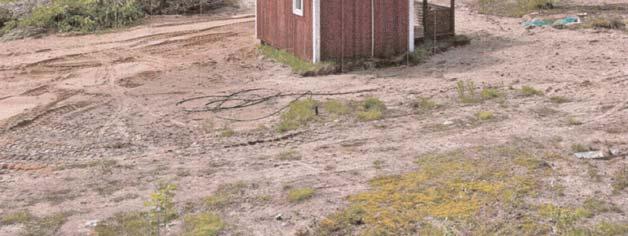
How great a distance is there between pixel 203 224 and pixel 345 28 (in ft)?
31.1

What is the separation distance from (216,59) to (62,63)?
3.56 m

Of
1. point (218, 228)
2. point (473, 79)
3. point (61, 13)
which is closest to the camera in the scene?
point (218, 228)

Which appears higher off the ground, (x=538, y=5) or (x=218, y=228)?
(x=538, y=5)

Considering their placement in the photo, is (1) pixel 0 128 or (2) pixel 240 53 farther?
(2) pixel 240 53

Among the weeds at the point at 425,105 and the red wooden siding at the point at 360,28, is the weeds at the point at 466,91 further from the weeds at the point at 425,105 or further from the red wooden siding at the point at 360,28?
the red wooden siding at the point at 360,28

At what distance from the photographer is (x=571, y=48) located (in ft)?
61.9

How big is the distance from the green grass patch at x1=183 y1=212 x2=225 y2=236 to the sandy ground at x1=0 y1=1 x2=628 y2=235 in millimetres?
159

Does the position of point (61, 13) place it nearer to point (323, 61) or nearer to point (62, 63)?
point (62, 63)

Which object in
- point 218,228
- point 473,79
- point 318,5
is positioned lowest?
point 218,228

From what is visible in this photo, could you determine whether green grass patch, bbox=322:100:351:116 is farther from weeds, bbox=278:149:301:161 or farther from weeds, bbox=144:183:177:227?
weeds, bbox=144:183:177:227

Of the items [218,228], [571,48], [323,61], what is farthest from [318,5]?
[218,228]

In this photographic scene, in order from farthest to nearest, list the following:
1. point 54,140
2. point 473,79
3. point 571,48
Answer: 1. point 571,48
2. point 473,79
3. point 54,140

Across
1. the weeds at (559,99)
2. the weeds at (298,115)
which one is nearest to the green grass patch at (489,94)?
the weeds at (559,99)

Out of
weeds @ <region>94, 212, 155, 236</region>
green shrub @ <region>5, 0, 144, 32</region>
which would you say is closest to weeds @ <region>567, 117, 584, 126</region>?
weeds @ <region>94, 212, 155, 236</region>
